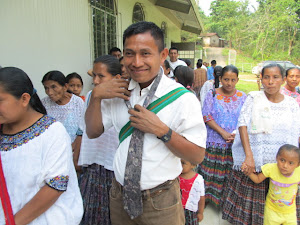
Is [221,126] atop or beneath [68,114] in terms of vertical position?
beneath

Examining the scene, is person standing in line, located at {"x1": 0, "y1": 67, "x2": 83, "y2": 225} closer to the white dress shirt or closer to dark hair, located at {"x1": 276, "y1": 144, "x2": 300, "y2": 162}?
the white dress shirt

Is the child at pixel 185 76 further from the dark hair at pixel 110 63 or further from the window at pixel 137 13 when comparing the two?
the window at pixel 137 13

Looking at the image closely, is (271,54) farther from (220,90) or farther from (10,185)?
(10,185)

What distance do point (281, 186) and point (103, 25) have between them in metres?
4.73

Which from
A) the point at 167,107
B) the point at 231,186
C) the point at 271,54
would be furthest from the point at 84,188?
the point at 271,54

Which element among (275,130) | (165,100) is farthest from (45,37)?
(275,130)

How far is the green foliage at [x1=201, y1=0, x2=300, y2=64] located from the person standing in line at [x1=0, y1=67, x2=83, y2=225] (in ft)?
98.9

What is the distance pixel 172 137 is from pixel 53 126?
0.60 metres

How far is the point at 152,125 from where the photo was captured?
Answer: 105cm

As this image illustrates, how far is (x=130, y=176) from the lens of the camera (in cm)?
115

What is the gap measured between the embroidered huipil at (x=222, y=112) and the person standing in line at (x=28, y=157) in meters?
1.94

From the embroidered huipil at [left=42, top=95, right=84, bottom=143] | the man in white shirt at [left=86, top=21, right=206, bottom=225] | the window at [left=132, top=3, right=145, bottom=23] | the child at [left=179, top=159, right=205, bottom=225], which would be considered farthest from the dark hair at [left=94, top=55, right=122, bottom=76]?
the window at [left=132, top=3, right=145, bottom=23]

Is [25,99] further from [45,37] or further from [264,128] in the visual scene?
[45,37]

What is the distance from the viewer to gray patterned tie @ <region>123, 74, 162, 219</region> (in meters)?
1.14
